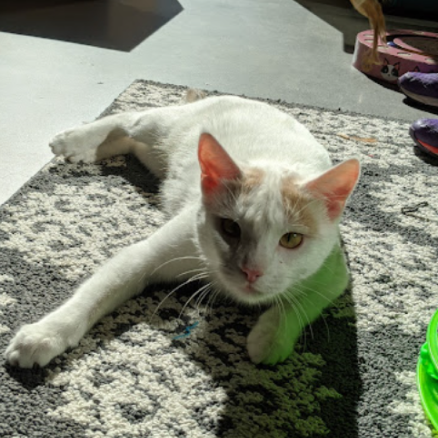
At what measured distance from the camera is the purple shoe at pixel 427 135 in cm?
A: 213

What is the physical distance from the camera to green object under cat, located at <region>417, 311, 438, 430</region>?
1.08 m

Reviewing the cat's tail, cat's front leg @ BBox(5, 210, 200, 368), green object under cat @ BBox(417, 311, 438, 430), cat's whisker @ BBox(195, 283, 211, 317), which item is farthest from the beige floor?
green object under cat @ BBox(417, 311, 438, 430)

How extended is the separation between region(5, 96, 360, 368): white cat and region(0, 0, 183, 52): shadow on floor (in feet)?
6.72

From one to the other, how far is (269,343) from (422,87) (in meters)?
2.01

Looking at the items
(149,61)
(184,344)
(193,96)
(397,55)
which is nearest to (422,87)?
(397,55)

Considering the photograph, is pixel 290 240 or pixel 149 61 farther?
pixel 149 61

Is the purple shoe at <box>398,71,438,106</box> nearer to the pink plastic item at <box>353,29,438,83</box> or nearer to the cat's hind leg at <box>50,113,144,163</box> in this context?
the pink plastic item at <box>353,29,438,83</box>

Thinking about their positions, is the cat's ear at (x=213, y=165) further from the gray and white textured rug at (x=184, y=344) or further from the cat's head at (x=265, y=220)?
the gray and white textured rug at (x=184, y=344)

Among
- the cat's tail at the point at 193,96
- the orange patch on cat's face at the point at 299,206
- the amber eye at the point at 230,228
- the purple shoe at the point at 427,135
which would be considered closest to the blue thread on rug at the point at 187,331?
the amber eye at the point at 230,228

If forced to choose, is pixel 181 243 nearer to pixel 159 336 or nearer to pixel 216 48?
pixel 159 336

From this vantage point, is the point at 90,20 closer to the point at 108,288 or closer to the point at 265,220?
the point at 108,288

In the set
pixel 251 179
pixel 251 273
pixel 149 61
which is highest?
Answer: pixel 251 179

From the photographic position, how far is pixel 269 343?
3.78ft

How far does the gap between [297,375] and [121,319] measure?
1.35 ft
